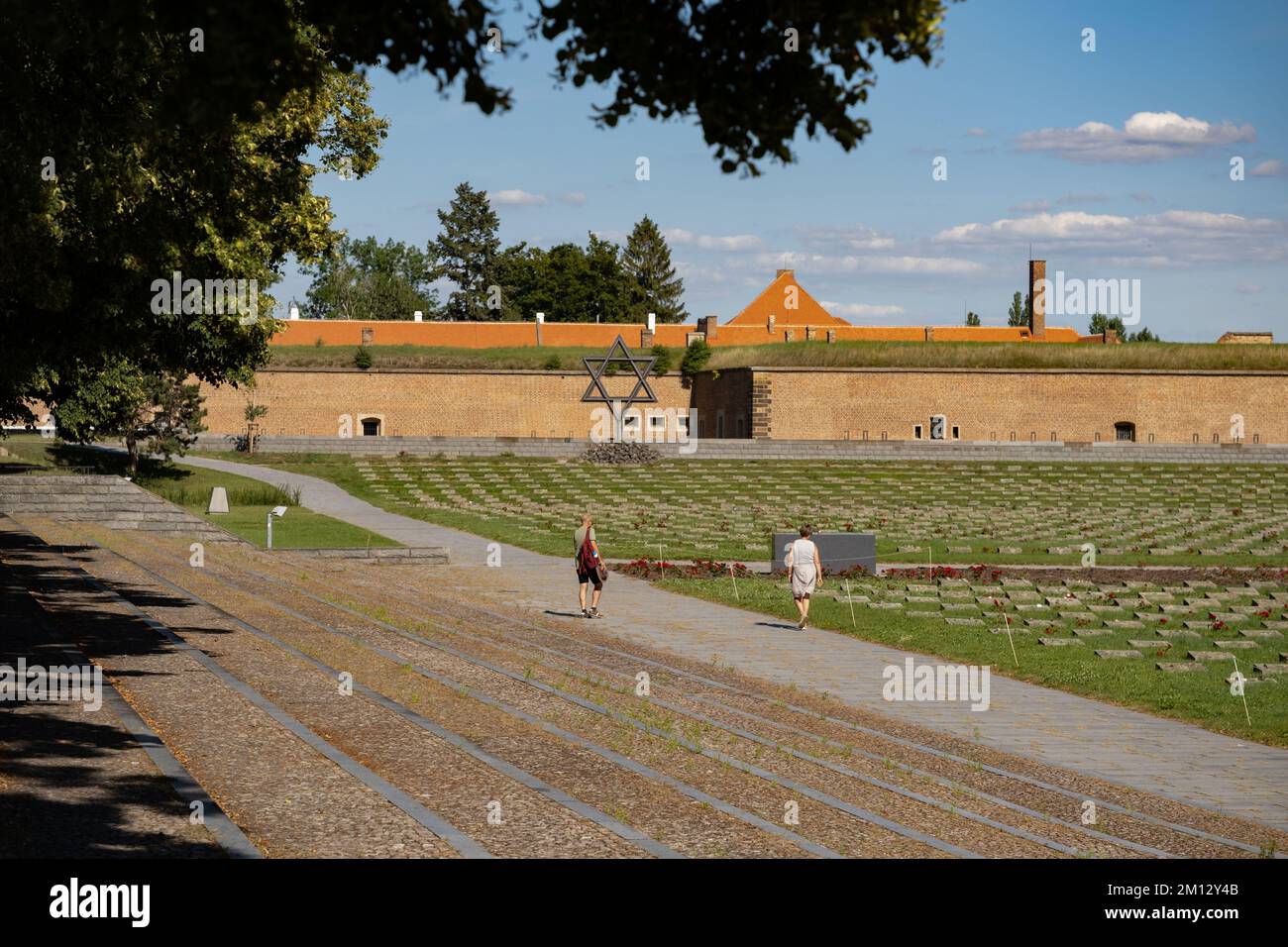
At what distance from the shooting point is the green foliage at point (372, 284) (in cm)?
11156

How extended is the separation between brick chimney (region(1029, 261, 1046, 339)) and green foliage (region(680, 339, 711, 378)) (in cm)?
2111

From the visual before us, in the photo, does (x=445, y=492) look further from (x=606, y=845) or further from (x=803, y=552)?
(x=606, y=845)

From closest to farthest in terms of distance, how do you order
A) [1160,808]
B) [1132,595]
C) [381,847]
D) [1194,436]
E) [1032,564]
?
1. [381,847]
2. [1160,808]
3. [1132,595]
4. [1032,564]
5. [1194,436]

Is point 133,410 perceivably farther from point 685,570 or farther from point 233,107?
point 233,107

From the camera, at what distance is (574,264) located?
103312 millimetres

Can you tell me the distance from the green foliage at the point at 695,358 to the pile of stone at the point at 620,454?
17.3 meters

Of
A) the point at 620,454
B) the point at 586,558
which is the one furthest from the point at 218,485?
the point at 586,558

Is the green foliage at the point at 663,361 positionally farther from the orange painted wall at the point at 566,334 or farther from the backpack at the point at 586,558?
the backpack at the point at 586,558

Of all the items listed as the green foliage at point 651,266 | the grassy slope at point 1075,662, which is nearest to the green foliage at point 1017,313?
the green foliage at point 651,266

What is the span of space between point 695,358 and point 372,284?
55.2m

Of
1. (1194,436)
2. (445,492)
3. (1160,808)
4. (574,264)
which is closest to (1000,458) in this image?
(1194,436)

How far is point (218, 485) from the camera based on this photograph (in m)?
41.2

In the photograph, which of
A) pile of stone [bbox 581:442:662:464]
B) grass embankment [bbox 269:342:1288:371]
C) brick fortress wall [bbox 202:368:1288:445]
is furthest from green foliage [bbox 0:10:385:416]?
grass embankment [bbox 269:342:1288:371]
